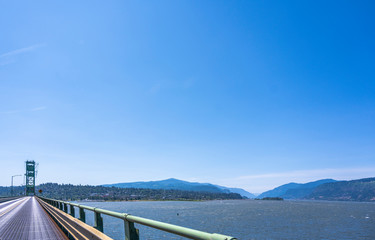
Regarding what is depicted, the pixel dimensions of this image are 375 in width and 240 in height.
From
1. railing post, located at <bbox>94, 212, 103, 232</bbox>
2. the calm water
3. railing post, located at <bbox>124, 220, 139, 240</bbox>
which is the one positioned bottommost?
the calm water

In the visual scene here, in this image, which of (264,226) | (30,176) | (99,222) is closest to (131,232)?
(99,222)

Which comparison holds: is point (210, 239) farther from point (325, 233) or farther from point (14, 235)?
point (325, 233)

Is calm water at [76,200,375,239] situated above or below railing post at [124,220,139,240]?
below

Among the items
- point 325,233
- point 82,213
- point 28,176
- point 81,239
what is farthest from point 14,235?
point 28,176

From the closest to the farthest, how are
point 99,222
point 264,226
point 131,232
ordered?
point 131,232
point 99,222
point 264,226

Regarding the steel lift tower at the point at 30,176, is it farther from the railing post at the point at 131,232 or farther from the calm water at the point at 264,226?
the railing post at the point at 131,232

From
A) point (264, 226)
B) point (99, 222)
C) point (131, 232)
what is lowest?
point (264, 226)

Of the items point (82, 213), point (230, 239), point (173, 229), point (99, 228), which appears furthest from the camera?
point (82, 213)

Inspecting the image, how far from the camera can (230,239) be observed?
7.68ft

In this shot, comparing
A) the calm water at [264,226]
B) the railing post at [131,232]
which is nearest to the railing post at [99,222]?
the railing post at [131,232]

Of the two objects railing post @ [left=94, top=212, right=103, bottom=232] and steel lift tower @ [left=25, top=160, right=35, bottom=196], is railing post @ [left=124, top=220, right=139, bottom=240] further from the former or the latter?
steel lift tower @ [left=25, top=160, right=35, bottom=196]

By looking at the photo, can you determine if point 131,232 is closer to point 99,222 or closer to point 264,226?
point 99,222

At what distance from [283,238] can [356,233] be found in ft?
72.6

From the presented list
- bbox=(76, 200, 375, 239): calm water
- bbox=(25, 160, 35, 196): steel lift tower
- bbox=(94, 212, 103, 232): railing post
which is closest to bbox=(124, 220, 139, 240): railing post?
bbox=(94, 212, 103, 232): railing post
